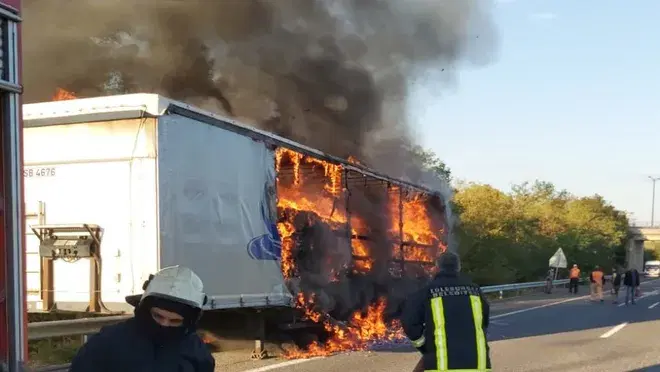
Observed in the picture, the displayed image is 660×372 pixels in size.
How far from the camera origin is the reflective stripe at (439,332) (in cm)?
409

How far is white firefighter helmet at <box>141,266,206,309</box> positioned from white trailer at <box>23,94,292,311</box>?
465 cm

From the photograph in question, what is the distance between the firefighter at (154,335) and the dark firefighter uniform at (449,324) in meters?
2.21

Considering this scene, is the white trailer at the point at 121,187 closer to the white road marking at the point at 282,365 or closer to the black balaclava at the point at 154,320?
the white road marking at the point at 282,365

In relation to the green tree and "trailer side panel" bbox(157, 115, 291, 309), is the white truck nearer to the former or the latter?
"trailer side panel" bbox(157, 115, 291, 309)

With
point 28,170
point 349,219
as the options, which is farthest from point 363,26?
point 28,170

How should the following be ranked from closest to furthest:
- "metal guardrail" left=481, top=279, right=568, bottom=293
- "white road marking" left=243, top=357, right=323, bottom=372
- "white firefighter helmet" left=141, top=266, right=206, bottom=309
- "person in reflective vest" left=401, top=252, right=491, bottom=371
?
"white firefighter helmet" left=141, top=266, right=206, bottom=309, "person in reflective vest" left=401, top=252, right=491, bottom=371, "white road marking" left=243, top=357, right=323, bottom=372, "metal guardrail" left=481, top=279, right=568, bottom=293

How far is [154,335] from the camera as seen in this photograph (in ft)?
7.12

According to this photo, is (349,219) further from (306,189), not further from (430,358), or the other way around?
(430,358)

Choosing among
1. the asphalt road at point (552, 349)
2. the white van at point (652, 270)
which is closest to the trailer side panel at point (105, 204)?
the asphalt road at point (552, 349)

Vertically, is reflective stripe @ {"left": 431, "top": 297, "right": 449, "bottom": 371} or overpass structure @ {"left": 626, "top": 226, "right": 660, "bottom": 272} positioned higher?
reflective stripe @ {"left": 431, "top": 297, "right": 449, "bottom": 371}

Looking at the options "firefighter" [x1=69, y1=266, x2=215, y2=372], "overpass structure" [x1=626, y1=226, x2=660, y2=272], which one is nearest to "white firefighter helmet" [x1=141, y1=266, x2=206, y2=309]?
"firefighter" [x1=69, y1=266, x2=215, y2=372]

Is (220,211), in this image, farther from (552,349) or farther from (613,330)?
(613,330)

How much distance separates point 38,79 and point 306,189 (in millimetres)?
5923

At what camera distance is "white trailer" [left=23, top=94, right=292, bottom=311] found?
678 centimetres
